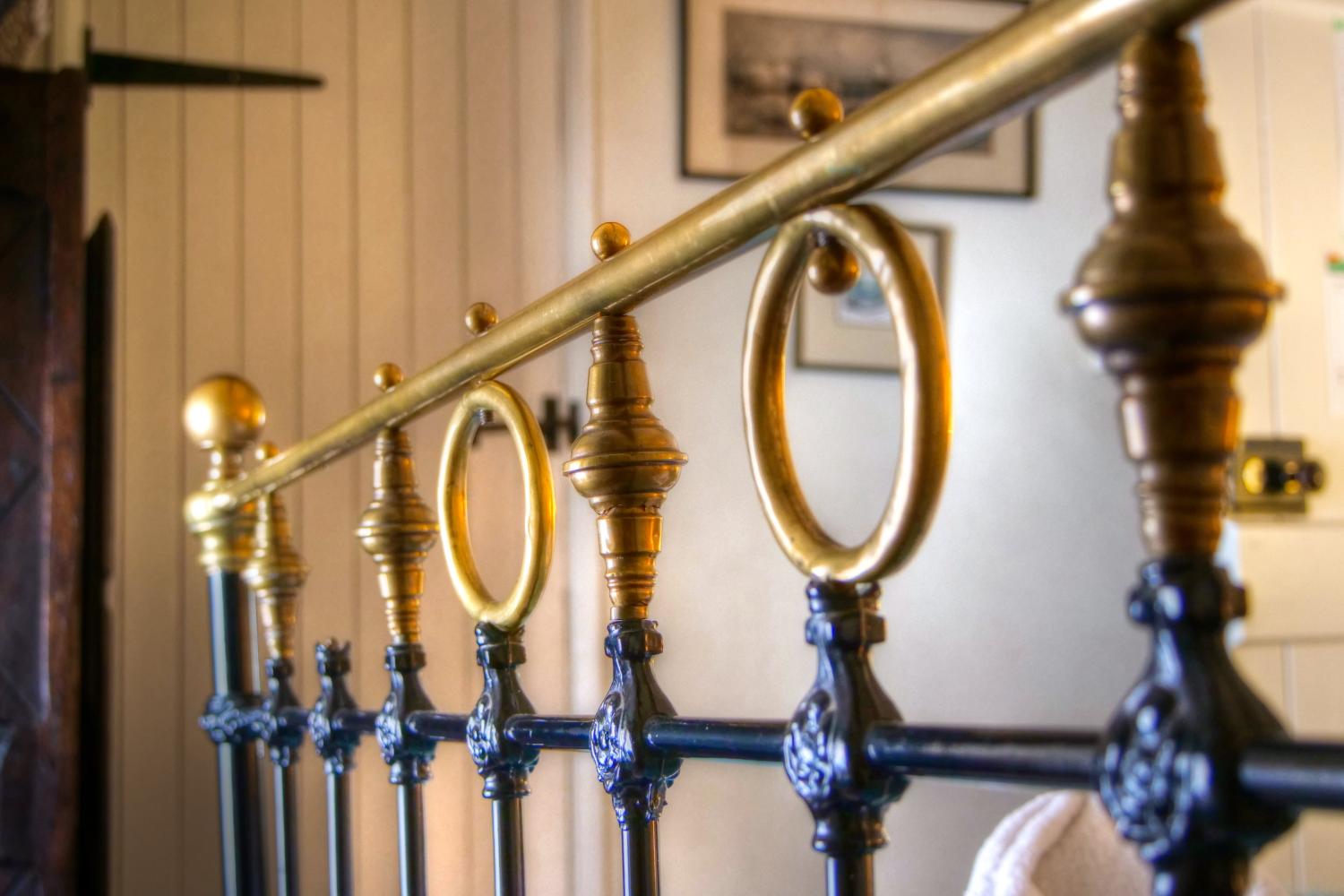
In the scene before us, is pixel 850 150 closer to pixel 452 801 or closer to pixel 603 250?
pixel 603 250

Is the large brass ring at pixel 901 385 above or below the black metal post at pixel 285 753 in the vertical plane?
above

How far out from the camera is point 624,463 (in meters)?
0.60

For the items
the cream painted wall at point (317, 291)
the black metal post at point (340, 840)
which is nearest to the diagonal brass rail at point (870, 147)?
the black metal post at point (340, 840)

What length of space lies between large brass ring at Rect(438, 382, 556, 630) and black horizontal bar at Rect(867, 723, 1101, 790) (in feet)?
0.90

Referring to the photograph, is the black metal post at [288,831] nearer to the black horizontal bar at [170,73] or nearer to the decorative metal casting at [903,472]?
the decorative metal casting at [903,472]

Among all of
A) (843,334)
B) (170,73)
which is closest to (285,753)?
(170,73)

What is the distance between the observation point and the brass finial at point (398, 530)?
36.7 inches

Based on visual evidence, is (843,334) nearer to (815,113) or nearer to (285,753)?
(285,753)

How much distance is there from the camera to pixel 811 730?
47 cm

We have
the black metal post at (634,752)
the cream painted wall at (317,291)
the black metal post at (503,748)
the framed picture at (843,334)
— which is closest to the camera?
the black metal post at (634,752)

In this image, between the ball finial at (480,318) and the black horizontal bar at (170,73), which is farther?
the black horizontal bar at (170,73)

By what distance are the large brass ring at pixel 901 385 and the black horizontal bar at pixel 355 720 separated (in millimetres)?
608

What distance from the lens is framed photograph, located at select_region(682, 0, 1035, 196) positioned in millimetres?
2453

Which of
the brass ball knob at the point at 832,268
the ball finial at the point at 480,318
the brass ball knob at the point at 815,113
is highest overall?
the ball finial at the point at 480,318
